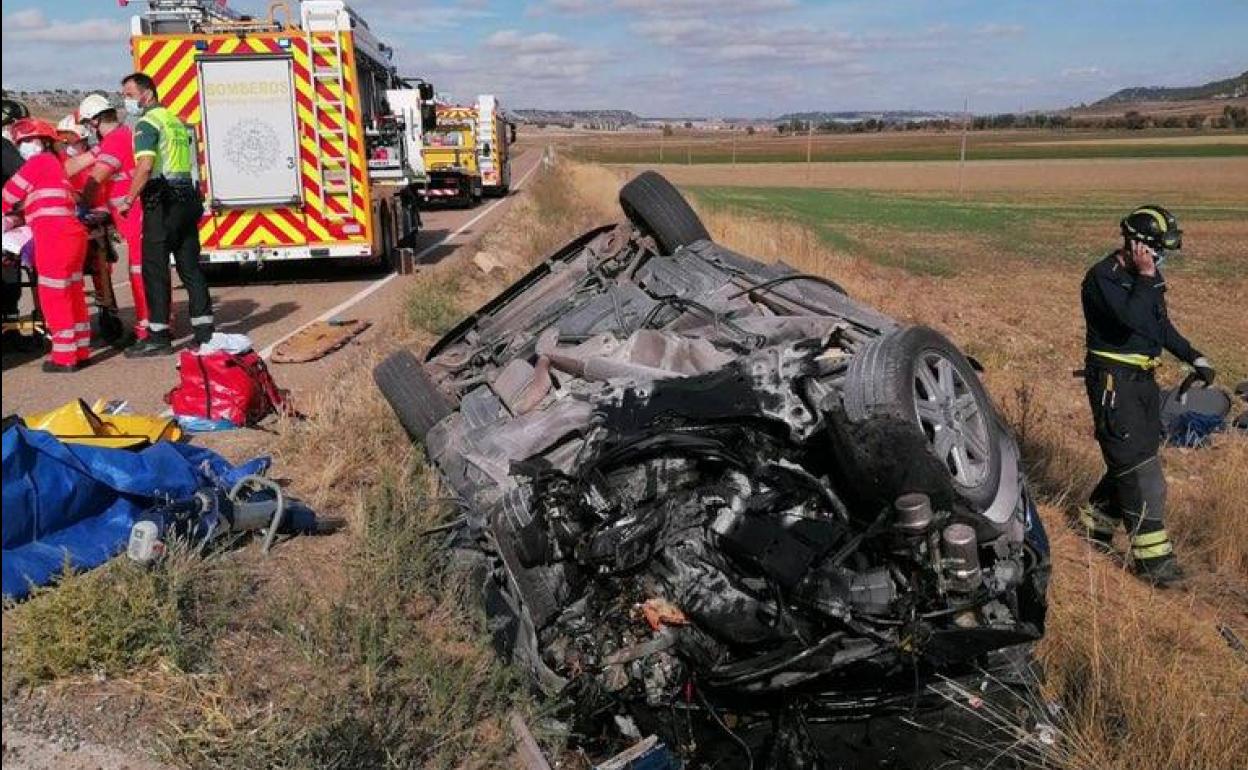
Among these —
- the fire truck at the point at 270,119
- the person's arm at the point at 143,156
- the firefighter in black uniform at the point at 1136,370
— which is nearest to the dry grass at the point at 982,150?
the fire truck at the point at 270,119

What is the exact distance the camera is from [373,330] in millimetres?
9242

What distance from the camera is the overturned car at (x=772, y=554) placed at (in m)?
3.04

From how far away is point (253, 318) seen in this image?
9.98 m

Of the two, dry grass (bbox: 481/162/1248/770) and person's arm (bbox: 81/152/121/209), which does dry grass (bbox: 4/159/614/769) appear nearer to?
Result: dry grass (bbox: 481/162/1248/770)

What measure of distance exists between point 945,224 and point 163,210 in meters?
23.0

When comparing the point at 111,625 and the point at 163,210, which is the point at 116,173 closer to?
the point at 163,210

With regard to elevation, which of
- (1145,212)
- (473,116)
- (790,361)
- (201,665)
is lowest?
(201,665)

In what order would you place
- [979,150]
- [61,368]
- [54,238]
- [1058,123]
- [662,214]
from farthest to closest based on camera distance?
1. [1058,123]
2. [979,150]
3. [61,368]
4. [54,238]
5. [662,214]

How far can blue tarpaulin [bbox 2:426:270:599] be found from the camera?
3383mm

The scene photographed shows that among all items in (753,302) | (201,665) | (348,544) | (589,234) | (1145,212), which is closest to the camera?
(201,665)

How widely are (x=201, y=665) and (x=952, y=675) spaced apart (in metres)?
2.33

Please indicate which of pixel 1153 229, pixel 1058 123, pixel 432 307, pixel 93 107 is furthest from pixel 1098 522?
pixel 1058 123

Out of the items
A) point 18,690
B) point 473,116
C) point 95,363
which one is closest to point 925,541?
point 18,690

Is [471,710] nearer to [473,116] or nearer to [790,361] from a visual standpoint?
[790,361]
